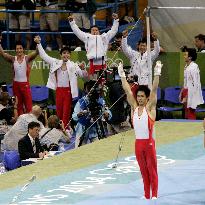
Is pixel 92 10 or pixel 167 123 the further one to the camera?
pixel 92 10

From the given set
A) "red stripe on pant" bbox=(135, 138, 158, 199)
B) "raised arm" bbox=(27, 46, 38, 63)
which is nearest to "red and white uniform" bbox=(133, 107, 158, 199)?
"red stripe on pant" bbox=(135, 138, 158, 199)

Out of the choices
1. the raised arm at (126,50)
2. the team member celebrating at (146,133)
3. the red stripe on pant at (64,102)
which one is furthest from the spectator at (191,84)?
the team member celebrating at (146,133)

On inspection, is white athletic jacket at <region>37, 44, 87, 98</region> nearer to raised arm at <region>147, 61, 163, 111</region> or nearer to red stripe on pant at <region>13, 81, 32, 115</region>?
red stripe on pant at <region>13, 81, 32, 115</region>

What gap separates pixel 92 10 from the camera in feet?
66.9

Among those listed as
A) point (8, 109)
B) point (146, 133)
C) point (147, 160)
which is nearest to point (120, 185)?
point (147, 160)

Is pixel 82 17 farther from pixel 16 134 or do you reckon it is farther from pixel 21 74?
pixel 16 134

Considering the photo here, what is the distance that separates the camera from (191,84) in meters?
18.7

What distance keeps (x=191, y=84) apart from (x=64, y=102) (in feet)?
8.50

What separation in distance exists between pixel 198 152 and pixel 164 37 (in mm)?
7360

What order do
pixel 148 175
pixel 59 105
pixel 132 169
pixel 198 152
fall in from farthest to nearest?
pixel 59 105, pixel 198 152, pixel 132 169, pixel 148 175

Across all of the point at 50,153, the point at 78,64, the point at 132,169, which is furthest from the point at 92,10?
the point at 132,169

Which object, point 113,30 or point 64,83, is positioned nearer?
point 64,83

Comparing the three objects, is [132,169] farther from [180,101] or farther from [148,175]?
[180,101]

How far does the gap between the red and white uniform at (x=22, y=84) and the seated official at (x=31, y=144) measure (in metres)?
4.03
